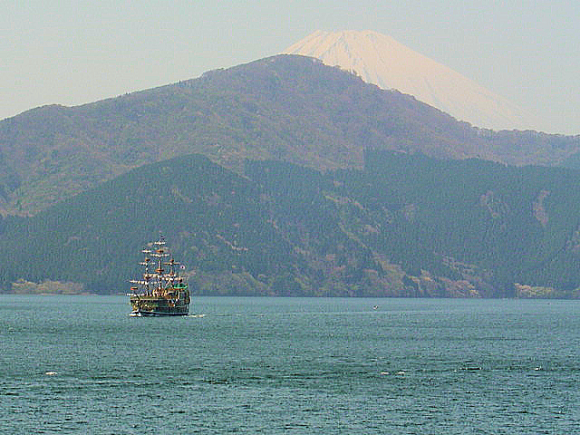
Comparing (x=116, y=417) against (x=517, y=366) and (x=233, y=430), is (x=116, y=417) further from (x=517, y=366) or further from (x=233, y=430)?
(x=517, y=366)

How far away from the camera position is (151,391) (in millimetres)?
139875

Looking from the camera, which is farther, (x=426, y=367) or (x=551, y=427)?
(x=426, y=367)

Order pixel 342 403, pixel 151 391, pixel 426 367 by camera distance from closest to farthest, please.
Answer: pixel 342 403 < pixel 151 391 < pixel 426 367

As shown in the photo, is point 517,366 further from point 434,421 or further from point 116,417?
point 116,417

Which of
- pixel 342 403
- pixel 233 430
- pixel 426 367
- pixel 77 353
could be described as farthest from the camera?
pixel 77 353

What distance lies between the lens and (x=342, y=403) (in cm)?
13075

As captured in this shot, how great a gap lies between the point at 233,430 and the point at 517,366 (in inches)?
2976

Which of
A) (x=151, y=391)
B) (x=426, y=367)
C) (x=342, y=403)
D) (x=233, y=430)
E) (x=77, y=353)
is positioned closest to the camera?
(x=233, y=430)

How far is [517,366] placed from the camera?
176250mm

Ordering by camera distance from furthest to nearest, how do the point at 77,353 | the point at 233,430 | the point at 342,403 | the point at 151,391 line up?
the point at 77,353 → the point at 151,391 → the point at 342,403 → the point at 233,430

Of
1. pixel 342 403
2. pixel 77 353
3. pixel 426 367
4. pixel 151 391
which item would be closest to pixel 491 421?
pixel 342 403

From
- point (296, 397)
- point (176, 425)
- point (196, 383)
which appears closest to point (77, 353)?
point (196, 383)

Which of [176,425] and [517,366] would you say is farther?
[517,366]

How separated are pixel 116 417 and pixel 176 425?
7747mm
